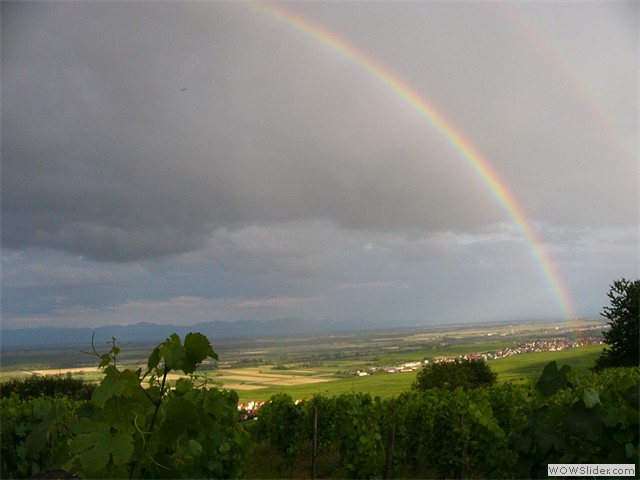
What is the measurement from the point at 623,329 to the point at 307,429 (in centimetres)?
1985

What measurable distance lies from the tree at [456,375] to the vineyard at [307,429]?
5956 millimetres

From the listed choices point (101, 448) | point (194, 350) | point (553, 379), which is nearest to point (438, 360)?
point (553, 379)

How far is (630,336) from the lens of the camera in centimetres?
2405

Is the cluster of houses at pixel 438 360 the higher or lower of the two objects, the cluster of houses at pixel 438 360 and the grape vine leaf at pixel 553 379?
the lower

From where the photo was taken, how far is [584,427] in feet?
8.50

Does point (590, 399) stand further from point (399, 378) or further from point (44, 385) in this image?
point (399, 378)

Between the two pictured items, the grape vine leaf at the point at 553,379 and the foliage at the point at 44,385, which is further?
the foliage at the point at 44,385

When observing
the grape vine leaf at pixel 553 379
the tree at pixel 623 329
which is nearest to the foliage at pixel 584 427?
the grape vine leaf at pixel 553 379

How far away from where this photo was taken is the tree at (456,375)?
55.1 feet

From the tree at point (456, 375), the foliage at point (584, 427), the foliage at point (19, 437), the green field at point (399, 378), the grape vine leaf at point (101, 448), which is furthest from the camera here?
the green field at point (399, 378)

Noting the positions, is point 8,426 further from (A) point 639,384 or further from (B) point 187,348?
(A) point 639,384

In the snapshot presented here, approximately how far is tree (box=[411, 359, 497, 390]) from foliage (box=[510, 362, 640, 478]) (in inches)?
560

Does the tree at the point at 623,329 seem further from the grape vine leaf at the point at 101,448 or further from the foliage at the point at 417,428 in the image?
the grape vine leaf at the point at 101,448

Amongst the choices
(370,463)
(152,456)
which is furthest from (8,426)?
(152,456)
